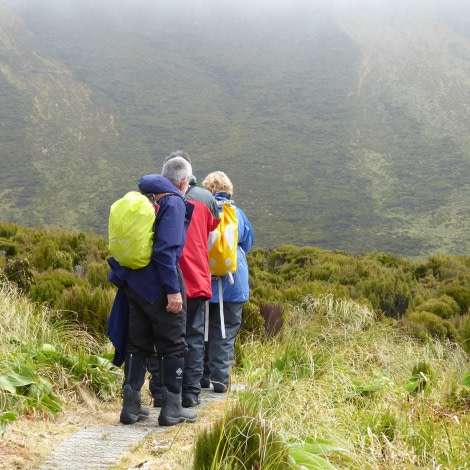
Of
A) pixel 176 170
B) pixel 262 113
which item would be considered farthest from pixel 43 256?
pixel 262 113

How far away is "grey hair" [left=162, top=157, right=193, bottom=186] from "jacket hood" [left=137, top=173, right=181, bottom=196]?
199 mm

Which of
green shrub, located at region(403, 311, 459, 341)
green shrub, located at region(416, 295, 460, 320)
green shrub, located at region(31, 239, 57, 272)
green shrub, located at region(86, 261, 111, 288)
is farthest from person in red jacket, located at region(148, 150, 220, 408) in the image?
green shrub, located at region(416, 295, 460, 320)

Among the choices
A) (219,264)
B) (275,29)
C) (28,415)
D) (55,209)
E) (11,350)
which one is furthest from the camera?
(275,29)

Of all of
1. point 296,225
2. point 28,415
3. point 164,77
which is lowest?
point 28,415

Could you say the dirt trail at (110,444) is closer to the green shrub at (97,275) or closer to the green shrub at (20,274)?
the green shrub at (20,274)

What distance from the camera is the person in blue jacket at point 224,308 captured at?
5566 millimetres

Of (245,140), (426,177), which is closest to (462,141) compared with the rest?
(426,177)

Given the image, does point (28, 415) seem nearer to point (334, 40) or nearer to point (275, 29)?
point (334, 40)

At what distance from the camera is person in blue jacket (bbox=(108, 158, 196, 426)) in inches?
169

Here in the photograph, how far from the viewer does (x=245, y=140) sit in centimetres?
9425

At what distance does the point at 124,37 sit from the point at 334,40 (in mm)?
45733

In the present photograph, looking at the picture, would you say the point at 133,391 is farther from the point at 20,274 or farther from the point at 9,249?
the point at 9,249

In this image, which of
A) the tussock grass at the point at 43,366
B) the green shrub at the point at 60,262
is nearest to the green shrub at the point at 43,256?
the green shrub at the point at 60,262

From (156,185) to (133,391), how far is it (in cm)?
135
